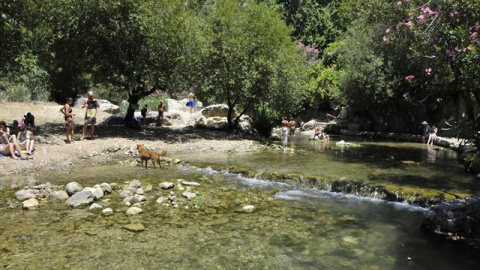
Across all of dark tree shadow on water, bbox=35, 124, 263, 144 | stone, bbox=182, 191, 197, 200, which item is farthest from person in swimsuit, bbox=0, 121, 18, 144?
stone, bbox=182, 191, 197, 200

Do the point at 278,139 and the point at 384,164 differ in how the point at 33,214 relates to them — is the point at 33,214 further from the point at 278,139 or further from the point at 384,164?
the point at 278,139

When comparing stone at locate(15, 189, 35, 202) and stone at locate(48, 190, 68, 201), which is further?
stone at locate(48, 190, 68, 201)

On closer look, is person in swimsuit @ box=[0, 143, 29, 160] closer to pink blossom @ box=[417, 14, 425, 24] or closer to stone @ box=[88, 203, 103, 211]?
stone @ box=[88, 203, 103, 211]

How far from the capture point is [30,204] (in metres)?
9.42

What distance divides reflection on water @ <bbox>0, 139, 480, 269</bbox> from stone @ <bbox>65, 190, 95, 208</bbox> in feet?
0.66

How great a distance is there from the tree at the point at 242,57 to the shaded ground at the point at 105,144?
323 cm

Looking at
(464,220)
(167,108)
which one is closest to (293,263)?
(464,220)

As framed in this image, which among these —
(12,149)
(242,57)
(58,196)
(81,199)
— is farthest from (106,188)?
(242,57)

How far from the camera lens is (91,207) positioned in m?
9.52

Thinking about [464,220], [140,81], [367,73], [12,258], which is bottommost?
[12,258]

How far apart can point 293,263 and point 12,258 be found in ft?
16.6

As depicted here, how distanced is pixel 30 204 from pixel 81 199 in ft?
3.90

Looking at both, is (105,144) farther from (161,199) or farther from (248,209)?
(248,209)

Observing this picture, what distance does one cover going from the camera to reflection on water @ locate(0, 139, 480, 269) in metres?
6.87
